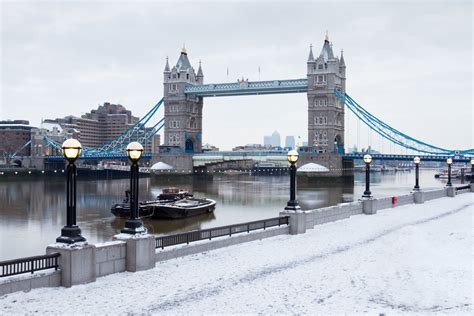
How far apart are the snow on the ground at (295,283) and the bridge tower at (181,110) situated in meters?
100.0

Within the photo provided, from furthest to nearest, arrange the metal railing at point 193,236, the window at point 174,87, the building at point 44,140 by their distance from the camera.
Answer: the building at point 44,140
the window at point 174,87
the metal railing at point 193,236

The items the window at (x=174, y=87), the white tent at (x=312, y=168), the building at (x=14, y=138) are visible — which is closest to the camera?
the white tent at (x=312, y=168)

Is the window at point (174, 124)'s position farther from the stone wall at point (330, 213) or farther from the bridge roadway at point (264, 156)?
the stone wall at point (330, 213)

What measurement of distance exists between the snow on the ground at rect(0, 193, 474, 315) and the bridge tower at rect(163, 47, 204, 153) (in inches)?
3936

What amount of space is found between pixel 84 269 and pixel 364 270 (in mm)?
7841

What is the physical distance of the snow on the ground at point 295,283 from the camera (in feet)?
40.7

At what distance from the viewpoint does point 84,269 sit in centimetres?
1398

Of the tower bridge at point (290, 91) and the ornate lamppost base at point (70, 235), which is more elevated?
the tower bridge at point (290, 91)

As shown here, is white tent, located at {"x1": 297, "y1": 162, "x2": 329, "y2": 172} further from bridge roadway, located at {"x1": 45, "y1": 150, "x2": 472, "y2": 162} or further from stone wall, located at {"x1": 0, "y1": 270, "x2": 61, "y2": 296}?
stone wall, located at {"x1": 0, "y1": 270, "x2": 61, "y2": 296}

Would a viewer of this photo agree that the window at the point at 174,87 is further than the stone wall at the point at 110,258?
Yes

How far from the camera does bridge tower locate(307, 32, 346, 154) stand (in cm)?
10712

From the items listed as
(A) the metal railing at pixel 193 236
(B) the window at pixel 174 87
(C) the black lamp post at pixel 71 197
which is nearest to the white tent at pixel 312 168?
(B) the window at pixel 174 87

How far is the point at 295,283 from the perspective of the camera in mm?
14617

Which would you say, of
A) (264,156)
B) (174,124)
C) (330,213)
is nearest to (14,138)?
(174,124)
